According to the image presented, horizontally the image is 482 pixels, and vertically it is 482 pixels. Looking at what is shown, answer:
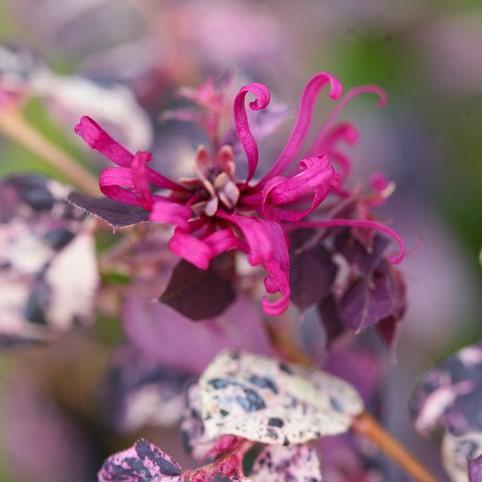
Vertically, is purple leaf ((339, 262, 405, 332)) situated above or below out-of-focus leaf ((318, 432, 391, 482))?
above

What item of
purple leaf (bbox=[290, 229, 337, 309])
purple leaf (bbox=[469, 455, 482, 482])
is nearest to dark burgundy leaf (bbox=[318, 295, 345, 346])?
purple leaf (bbox=[290, 229, 337, 309])

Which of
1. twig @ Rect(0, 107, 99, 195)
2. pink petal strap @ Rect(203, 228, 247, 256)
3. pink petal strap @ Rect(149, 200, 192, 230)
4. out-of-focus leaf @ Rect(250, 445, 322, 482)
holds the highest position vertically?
Answer: pink petal strap @ Rect(149, 200, 192, 230)

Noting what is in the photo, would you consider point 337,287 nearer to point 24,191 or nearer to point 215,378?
point 215,378

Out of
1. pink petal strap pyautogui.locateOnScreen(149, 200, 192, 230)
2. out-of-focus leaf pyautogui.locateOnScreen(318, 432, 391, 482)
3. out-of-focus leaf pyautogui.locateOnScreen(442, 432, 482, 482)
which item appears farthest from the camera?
out-of-focus leaf pyautogui.locateOnScreen(318, 432, 391, 482)

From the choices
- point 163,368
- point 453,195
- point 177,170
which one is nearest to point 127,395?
point 163,368

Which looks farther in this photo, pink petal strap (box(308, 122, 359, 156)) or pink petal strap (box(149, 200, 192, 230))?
pink petal strap (box(308, 122, 359, 156))

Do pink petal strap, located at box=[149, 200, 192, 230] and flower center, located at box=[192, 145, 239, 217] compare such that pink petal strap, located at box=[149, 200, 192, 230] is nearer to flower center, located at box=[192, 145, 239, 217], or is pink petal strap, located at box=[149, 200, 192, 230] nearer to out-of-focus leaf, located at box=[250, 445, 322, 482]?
flower center, located at box=[192, 145, 239, 217]

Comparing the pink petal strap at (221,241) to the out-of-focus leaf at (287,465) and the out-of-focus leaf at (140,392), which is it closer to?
the out-of-focus leaf at (287,465)

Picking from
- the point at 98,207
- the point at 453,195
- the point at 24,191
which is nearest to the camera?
the point at 98,207
